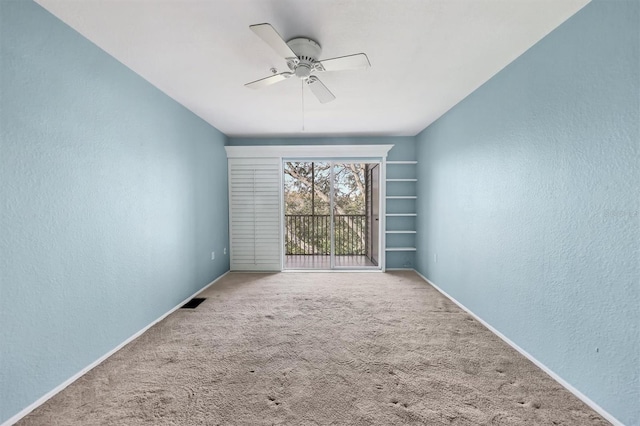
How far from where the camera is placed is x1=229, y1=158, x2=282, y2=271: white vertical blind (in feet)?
14.3

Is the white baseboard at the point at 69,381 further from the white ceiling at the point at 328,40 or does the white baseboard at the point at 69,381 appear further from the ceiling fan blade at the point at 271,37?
the ceiling fan blade at the point at 271,37

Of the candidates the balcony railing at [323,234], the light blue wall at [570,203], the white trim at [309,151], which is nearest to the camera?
the light blue wall at [570,203]

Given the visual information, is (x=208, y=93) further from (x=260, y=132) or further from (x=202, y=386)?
(x=202, y=386)

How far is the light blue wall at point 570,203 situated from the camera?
131 centimetres

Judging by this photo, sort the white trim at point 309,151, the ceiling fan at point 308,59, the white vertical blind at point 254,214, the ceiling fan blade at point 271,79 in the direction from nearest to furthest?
1. the ceiling fan at point 308,59
2. the ceiling fan blade at point 271,79
3. the white trim at point 309,151
4. the white vertical blind at point 254,214

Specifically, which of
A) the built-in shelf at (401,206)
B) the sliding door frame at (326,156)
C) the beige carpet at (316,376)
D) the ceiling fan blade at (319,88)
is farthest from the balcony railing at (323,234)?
the ceiling fan blade at (319,88)

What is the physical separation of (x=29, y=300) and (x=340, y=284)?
122 inches

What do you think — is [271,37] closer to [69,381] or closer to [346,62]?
[346,62]

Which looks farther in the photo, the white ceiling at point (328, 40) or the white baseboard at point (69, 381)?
the white ceiling at point (328, 40)

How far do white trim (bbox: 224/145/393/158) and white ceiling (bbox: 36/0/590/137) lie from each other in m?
1.32

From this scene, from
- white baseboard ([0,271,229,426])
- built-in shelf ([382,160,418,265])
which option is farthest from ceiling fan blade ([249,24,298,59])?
built-in shelf ([382,160,418,265])

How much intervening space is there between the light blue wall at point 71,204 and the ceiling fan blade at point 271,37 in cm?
133

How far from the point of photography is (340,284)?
3746mm

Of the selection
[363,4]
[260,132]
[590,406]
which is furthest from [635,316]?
[260,132]
